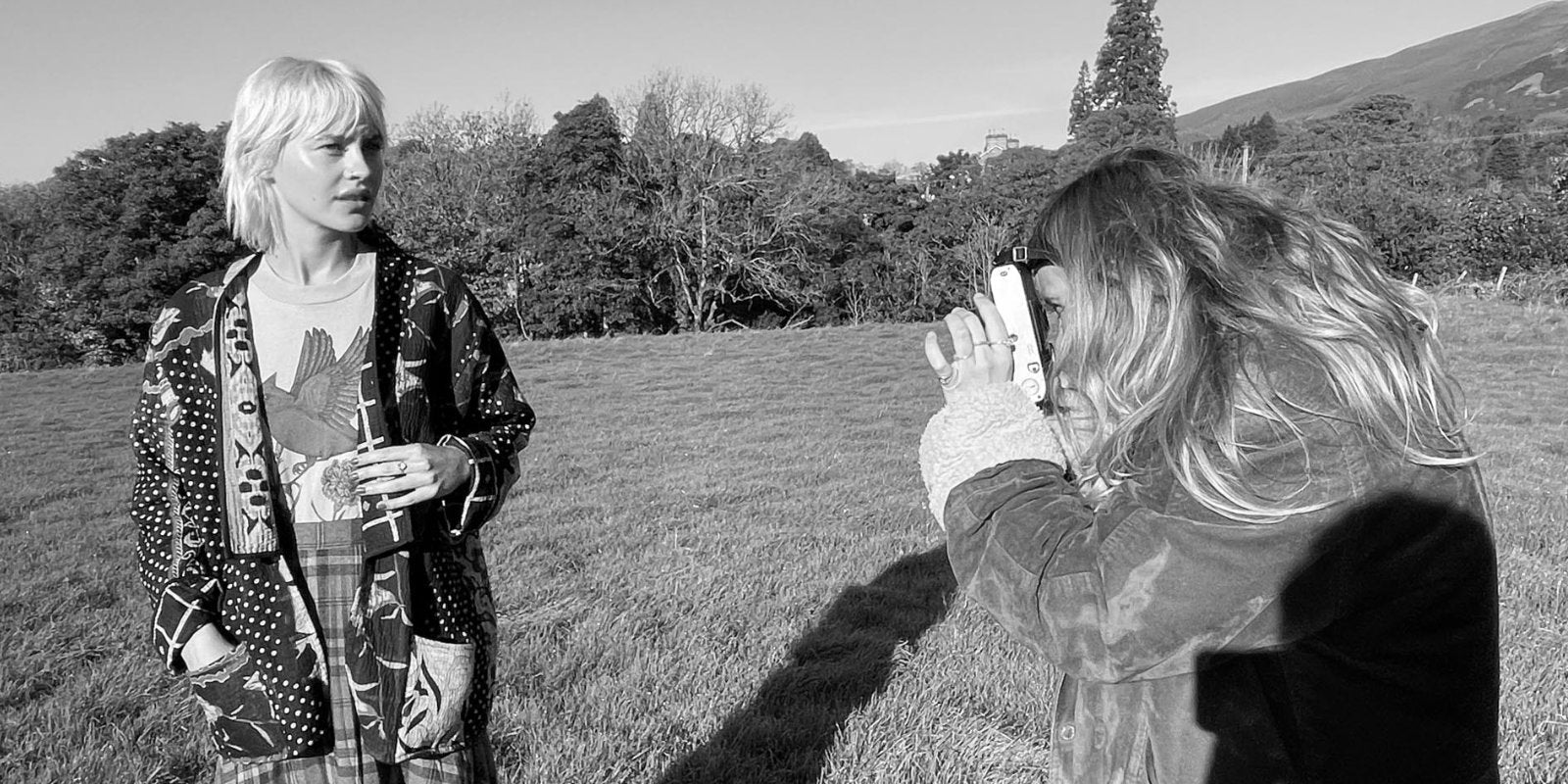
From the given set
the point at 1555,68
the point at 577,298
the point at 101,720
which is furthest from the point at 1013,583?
the point at 1555,68

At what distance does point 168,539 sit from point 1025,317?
1.75 m

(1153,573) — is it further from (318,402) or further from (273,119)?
(273,119)

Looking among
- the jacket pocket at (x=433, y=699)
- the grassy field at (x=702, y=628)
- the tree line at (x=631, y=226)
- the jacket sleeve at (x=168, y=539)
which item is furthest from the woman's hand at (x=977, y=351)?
the tree line at (x=631, y=226)

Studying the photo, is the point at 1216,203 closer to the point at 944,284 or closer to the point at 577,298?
the point at 577,298

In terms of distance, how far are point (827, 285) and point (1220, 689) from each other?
34.8 metres

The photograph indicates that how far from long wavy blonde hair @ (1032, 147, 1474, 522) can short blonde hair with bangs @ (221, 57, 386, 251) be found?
1.46 m

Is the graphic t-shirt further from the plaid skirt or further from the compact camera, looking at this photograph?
the compact camera

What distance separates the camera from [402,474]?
6.08 feet

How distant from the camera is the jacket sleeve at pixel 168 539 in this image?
1845 millimetres

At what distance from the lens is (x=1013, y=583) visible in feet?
4.60

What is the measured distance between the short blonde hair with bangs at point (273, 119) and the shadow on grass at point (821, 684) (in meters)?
2.19

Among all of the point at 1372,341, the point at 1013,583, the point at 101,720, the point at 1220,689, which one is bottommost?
the point at 101,720

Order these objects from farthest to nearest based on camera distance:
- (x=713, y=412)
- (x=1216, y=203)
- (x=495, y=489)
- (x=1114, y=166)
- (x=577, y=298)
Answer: (x=577, y=298)
(x=713, y=412)
(x=495, y=489)
(x=1114, y=166)
(x=1216, y=203)

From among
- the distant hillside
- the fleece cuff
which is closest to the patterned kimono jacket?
the fleece cuff
